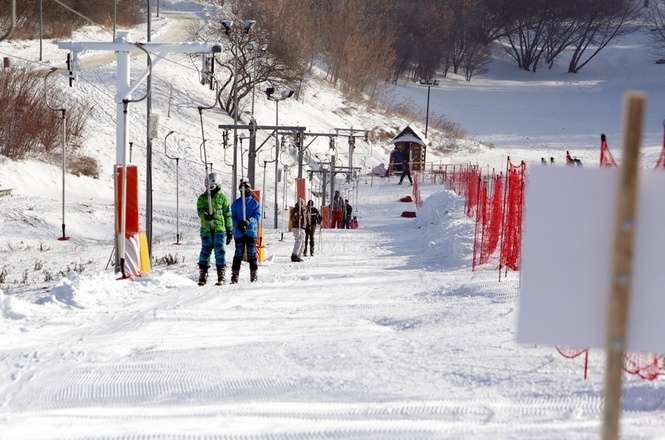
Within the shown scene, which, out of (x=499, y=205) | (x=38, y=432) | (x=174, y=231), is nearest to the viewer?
(x=38, y=432)

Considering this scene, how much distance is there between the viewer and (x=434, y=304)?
11.6 meters

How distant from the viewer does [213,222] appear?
15.1 metres

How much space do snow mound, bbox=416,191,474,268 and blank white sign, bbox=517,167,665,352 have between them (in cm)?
1386

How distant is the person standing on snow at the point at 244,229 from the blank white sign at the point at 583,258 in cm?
1197

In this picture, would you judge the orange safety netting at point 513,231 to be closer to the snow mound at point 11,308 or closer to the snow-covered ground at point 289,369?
the snow-covered ground at point 289,369

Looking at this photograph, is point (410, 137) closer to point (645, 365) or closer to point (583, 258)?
point (645, 365)

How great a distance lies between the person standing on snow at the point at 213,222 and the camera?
49.5 ft

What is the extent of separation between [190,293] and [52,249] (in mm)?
13262

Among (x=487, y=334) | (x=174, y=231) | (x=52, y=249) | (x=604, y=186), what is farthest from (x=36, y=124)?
(x=604, y=186)

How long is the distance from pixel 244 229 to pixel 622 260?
12.4 m

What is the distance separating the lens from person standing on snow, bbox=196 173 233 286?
49.5ft

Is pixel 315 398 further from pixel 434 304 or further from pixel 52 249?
pixel 52 249

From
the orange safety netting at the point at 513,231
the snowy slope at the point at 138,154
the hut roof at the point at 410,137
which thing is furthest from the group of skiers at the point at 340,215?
the hut roof at the point at 410,137

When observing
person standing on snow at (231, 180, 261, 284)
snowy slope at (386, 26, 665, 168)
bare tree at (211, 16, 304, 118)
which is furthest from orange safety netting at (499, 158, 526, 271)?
snowy slope at (386, 26, 665, 168)
